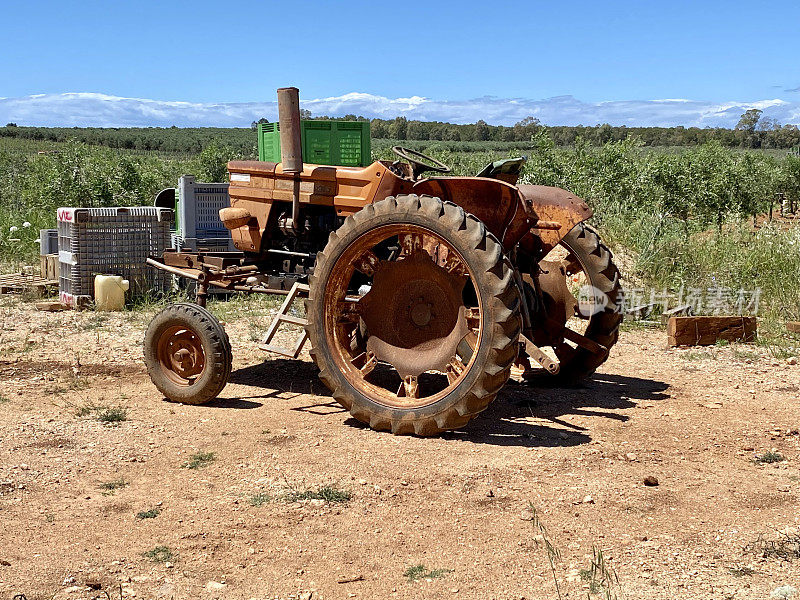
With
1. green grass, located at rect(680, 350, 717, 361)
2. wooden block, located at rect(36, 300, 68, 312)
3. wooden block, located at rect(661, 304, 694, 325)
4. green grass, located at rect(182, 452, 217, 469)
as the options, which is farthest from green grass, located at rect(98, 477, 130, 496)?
wooden block, located at rect(661, 304, 694, 325)

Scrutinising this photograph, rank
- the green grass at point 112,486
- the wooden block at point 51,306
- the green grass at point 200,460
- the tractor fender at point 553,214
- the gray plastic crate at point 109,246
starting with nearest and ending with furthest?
the green grass at point 112,486, the green grass at point 200,460, the tractor fender at point 553,214, the wooden block at point 51,306, the gray plastic crate at point 109,246

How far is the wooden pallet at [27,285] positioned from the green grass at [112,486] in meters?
7.00

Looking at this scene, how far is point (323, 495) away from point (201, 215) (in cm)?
736

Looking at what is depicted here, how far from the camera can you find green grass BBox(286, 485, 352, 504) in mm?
4742

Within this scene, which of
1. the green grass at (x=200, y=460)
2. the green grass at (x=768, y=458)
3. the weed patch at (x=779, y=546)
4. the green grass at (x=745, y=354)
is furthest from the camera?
the green grass at (x=745, y=354)

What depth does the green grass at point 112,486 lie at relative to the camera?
4.91 meters

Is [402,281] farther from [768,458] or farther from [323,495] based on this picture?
[768,458]

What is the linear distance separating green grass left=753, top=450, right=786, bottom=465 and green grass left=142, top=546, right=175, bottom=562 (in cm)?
357

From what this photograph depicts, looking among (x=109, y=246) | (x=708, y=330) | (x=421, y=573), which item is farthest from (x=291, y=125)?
(x=109, y=246)

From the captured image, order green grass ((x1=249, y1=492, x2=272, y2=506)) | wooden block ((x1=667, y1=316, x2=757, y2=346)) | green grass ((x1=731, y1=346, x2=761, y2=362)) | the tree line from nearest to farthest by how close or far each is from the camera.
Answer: green grass ((x1=249, y1=492, x2=272, y2=506))
green grass ((x1=731, y1=346, x2=761, y2=362))
wooden block ((x1=667, y1=316, x2=757, y2=346))
the tree line

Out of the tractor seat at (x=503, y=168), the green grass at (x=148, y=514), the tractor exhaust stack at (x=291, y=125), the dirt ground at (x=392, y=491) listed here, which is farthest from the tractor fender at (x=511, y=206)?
the green grass at (x=148, y=514)

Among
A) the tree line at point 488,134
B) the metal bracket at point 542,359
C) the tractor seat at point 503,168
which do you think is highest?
the tree line at point 488,134

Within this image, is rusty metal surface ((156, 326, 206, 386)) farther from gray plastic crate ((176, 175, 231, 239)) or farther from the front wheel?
gray plastic crate ((176, 175, 231, 239))

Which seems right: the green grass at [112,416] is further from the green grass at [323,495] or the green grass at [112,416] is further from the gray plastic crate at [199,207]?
the gray plastic crate at [199,207]
